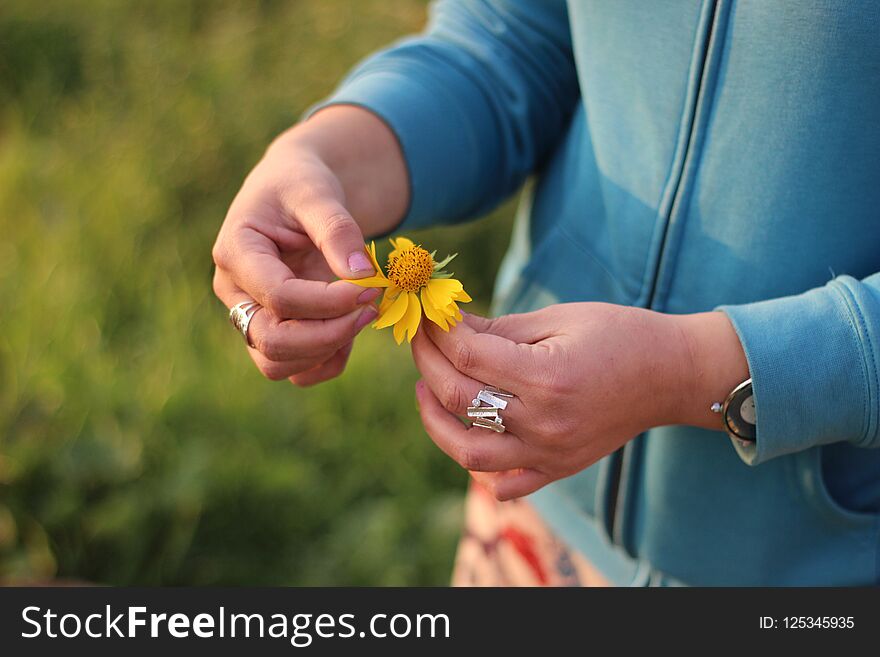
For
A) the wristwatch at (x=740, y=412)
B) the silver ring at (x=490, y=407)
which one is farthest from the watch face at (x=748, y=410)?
the silver ring at (x=490, y=407)

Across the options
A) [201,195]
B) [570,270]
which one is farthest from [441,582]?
[201,195]

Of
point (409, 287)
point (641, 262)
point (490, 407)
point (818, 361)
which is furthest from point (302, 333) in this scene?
point (818, 361)

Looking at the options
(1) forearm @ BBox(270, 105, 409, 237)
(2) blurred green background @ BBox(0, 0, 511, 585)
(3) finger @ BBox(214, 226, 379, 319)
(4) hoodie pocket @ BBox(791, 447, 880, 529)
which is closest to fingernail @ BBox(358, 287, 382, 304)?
(3) finger @ BBox(214, 226, 379, 319)

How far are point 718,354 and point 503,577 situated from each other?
699mm

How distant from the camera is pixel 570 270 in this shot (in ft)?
4.04

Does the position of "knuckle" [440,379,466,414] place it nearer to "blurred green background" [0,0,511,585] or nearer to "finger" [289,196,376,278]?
"finger" [289,196,376,278]

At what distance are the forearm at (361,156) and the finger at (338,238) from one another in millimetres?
142

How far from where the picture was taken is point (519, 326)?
1.01 metres

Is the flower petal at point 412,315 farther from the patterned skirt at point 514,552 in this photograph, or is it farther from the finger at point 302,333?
the patterned skirt at point 514,552

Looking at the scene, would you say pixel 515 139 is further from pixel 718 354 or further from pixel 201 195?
pixel 201 195

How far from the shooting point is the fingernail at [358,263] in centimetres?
97

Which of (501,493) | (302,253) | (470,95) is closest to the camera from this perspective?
(501,493)

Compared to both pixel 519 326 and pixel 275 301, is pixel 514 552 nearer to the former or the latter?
pixel 519 326

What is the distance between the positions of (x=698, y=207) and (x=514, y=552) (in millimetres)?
697
